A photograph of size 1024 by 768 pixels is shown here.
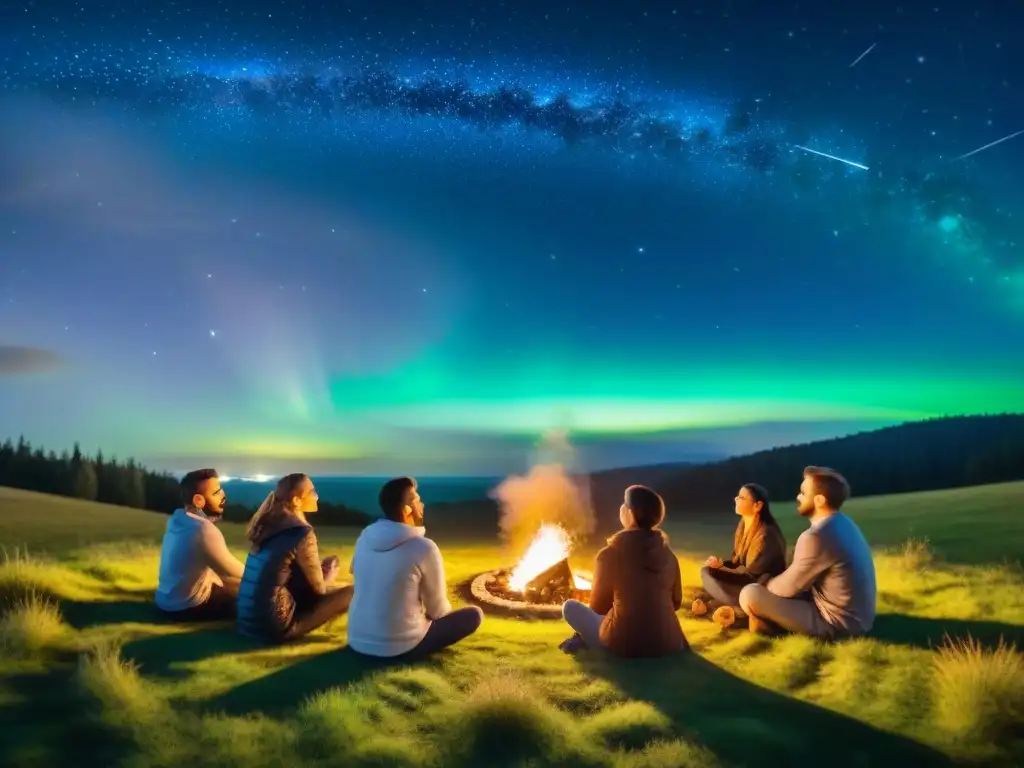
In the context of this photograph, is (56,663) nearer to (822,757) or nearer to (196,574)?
(196,574)

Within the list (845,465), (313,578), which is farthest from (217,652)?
(845,465)

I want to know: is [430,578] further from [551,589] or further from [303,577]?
[551,589]

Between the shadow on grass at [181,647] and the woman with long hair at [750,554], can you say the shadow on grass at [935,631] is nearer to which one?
the woman with long hair at [750,554]

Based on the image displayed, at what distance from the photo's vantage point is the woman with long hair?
953 cm

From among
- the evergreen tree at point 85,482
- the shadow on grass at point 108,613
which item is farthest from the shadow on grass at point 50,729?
the evergreen tree at point 85,482

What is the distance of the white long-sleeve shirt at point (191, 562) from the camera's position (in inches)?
360

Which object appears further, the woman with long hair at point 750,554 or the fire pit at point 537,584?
the fire pit at point 537,584

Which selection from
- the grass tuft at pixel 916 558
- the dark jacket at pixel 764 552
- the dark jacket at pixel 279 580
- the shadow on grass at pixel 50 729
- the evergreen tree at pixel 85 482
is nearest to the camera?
the shadow on grass at pixel 50 729

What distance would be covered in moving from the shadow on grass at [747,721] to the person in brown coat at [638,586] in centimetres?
27

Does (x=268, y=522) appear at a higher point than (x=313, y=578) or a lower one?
higher

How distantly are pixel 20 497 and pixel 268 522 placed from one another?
600 inches

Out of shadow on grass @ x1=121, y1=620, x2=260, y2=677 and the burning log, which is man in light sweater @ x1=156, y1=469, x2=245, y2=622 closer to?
shadow on grass @ x1=121, y1=620, x2=260, y2=677

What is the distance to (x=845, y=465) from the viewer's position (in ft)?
102

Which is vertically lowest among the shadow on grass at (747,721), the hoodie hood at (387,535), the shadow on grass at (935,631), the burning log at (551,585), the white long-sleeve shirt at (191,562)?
the shadow on grass at (747,721)
